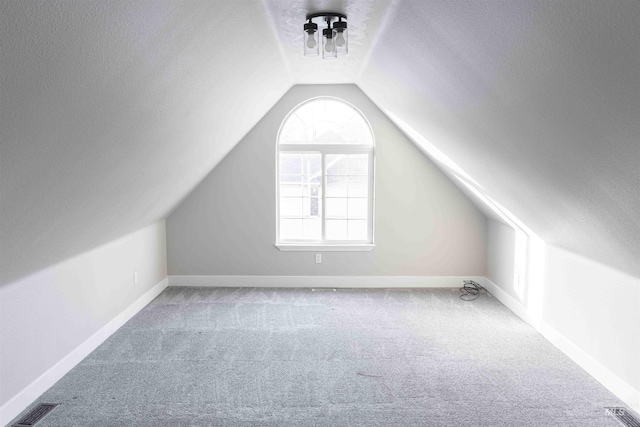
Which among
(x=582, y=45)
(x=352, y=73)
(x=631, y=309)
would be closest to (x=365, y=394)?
(x=631, y=309)

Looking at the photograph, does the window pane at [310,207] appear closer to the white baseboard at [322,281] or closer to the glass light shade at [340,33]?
the white baseboard at [322,281]

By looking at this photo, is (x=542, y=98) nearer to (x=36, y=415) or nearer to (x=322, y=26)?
(x=322, y=26)

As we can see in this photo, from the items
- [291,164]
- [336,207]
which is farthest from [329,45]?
[336,207]

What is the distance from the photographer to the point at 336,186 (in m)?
5.70

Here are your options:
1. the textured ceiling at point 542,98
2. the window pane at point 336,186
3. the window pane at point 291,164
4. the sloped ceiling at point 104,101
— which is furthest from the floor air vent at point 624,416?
the window pane at point 291,164

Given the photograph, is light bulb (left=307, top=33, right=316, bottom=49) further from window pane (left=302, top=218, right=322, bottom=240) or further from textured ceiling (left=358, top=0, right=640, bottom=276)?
window pane (left=302, top=218, right=322, bottom=240)

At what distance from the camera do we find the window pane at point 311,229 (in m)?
5.77

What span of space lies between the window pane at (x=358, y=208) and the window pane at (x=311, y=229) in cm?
40

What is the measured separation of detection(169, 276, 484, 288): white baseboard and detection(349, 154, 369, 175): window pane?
3.80 ft

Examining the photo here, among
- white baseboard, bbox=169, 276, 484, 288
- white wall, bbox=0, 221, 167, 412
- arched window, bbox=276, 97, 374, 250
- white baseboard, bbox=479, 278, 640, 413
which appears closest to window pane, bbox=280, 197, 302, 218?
arched window, bbox=276, 97, 374, 250

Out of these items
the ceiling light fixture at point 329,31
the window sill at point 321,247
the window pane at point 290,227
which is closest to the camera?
the ceiling light fixture at point 329,31

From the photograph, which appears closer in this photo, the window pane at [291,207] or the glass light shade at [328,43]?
the glass light shade at [328,43]

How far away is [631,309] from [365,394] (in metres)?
1.65

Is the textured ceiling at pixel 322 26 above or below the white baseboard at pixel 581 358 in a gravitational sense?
above
